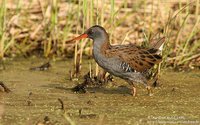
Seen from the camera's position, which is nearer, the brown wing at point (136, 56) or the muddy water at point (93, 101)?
the muddy water at point (93, 101)

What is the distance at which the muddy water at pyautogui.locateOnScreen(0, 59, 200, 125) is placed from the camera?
575 cm

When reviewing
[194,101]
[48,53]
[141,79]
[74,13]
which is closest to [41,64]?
[48,53]

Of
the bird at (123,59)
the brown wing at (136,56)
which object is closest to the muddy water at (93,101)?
the bird at (123,59)

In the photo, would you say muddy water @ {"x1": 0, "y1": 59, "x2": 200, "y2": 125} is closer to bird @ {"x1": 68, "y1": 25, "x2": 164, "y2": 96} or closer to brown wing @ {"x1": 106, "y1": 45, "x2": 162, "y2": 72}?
bird @ {"x1": 68, "y1": 25, "x2": 164, "y2": 96}

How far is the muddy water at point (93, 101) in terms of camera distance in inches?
226

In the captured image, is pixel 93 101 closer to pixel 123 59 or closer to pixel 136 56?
pixel 123 59

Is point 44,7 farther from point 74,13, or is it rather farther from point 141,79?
point 141,79

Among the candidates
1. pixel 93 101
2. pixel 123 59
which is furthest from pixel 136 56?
pixel 93 101

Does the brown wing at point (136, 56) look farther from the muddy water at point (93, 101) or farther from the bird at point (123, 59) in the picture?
the muddy water at point (93, 101)

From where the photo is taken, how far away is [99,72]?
7.62m

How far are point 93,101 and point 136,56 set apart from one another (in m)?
0.89

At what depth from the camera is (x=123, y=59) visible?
7000 millimetres

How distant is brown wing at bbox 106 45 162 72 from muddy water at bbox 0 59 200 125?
350mm

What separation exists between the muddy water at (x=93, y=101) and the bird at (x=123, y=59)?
0.80ft
